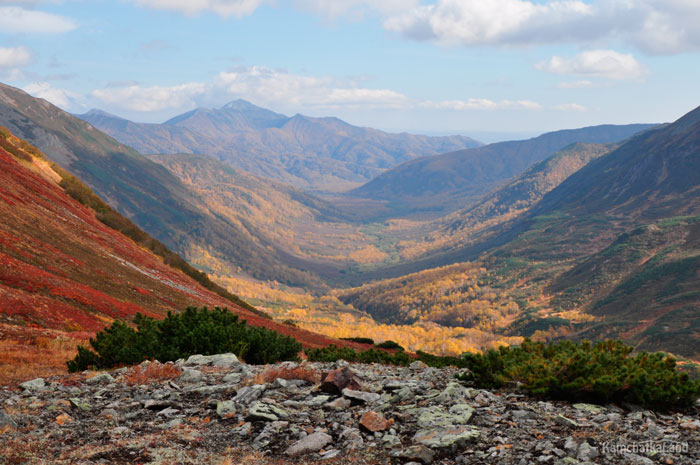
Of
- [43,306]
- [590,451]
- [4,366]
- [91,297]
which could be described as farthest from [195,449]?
[91,297]

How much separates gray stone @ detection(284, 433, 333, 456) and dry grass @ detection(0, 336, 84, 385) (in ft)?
40.2

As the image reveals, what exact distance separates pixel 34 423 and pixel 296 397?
7703 mm

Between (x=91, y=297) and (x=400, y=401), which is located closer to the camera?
(x=400, y=401)

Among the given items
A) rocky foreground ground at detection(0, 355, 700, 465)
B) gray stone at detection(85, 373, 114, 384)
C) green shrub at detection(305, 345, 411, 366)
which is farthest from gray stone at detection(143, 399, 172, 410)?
green shrub at detection(305, 345, 411, 366)

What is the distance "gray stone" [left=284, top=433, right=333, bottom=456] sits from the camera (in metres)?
11.9

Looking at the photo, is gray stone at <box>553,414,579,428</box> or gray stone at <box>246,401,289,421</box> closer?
gray stone at <box>553,414,579,428</box>

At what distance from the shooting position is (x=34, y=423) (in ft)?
43.5

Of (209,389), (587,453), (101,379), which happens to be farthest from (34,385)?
(587,453)

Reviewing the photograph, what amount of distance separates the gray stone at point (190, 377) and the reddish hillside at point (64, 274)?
42.2 feet

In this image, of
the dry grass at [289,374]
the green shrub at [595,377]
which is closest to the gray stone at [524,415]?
the green shrub at [595,377]

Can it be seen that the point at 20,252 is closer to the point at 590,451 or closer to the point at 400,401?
the point at 400,401

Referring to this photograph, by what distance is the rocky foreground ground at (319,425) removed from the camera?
11031 mm

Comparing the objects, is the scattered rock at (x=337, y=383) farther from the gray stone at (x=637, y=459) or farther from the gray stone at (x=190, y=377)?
the gray stone at (x=637, y=459)

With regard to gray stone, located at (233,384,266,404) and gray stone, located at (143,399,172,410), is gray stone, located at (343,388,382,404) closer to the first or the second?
gray stone, located at (233,384,266,404)
